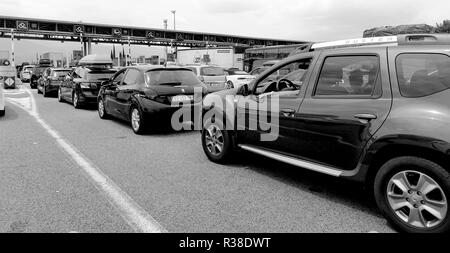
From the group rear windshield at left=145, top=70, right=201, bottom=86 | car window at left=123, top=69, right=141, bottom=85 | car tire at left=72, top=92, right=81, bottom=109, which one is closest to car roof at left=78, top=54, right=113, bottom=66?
car tire at left=72, top=92, right=81, bottom=109

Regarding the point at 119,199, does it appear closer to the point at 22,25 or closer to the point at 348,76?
the point at 348,76

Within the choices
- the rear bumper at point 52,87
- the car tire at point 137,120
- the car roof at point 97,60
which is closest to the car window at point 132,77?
the car tire at point 137,120

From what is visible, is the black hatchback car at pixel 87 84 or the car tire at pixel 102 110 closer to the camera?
the car tire at pixel 102 110

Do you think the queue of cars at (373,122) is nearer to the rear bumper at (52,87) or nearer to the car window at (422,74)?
the car window at (422,74)

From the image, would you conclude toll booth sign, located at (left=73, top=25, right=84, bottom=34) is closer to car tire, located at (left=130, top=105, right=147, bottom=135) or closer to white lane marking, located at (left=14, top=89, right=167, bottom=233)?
car tire, located at (left=130, top=105, right=147, bottom=135)

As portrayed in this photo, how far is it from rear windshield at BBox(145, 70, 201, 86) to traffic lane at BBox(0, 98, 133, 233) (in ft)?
7.95

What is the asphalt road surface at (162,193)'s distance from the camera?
3.73 meters

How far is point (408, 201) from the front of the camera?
3.47 metres

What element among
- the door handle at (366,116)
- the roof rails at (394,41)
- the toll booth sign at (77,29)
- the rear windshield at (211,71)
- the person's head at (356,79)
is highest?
the toll booth sign at (77,29)

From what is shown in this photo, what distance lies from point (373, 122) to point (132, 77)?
635 centimetres

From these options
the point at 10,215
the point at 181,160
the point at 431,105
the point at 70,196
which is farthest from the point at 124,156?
the point at 431,105

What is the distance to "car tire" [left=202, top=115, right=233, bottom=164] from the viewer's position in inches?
226

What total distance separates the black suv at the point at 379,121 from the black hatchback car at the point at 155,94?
3.54 meters

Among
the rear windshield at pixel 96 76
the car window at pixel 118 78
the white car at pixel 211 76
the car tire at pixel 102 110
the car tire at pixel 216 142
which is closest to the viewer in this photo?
the car tire at pixel 216 142
